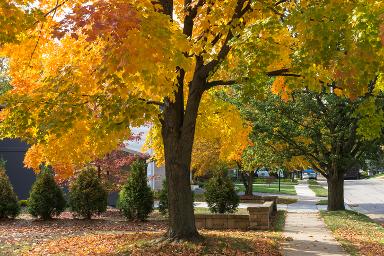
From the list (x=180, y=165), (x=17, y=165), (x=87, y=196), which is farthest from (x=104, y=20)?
(x=17, y=165)

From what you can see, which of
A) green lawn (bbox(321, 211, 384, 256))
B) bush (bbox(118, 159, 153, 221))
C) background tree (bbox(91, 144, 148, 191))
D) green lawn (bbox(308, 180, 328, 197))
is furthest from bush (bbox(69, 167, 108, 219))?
green lawn (bbox(308, 180, 328, 197))

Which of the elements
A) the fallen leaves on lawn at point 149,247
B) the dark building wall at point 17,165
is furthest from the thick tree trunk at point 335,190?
the dark building wall at point 17,165

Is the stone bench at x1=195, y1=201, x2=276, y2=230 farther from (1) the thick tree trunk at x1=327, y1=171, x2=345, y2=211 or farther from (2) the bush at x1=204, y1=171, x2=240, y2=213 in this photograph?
(1) the thick tree trunk at x1=327, y1=171, x2=345, y2=211

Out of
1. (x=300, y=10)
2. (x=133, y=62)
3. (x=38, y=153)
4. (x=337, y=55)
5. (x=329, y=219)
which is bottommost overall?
(x=329, y=219)

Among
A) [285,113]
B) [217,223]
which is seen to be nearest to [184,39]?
[217,223]

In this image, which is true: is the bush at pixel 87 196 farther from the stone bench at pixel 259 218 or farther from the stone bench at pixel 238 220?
the stone bench at pixel 259 218

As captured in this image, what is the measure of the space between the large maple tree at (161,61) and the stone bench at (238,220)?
440cm

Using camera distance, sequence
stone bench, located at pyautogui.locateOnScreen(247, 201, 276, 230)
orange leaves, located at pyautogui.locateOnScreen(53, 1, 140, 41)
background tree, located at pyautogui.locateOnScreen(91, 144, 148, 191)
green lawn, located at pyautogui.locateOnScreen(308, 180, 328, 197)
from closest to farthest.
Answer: orange leaves, located at pyautogui.locateOnScreen(53, 1, 140, 41), stone bench, located at pyautogui.locateOnScreen(247, 201, 276, 230), background tree, located at pyautogui.locateOnScreen(91, 144, 148, 191), green lawn, located at pyautogui.locateOnScreen(308, 180, 328, 197)

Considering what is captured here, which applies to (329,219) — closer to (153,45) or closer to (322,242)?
(322,242)

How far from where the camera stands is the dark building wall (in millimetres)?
24922

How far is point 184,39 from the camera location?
7762mm

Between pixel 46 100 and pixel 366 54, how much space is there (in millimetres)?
5773

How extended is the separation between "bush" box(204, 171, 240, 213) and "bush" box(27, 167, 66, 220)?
5425 mm

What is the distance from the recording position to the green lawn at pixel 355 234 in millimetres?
10623
